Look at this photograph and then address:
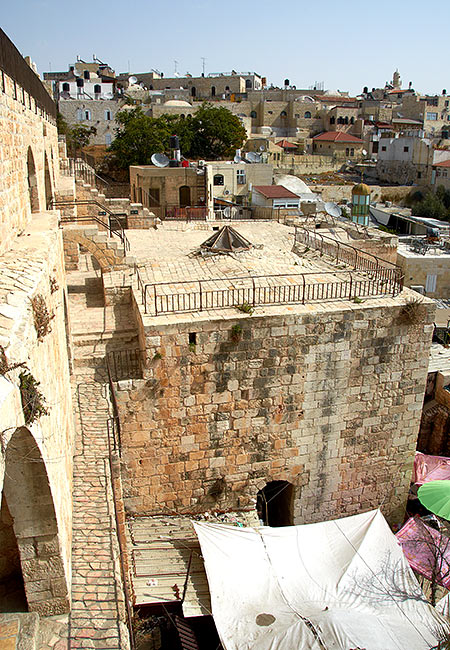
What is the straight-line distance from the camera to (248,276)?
35.7ft

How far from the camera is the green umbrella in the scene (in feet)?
33.9

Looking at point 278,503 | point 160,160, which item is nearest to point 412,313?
point 278,503

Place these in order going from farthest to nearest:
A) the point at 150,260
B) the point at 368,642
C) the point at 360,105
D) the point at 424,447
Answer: the point at 360,105 < the point at 424,447 < the point at 150,260 < the point at 368,642

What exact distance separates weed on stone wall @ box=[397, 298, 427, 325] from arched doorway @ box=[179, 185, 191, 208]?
16.4 metres

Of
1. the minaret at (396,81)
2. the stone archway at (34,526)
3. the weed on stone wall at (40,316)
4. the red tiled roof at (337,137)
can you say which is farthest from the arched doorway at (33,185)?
the minaret at (396,81)

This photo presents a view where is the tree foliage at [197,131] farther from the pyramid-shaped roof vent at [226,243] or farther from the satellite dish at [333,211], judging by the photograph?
the pyramid-shaped roof vent at [226,243]

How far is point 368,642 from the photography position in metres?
7.45

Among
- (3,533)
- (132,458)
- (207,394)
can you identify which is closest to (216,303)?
(207,394)

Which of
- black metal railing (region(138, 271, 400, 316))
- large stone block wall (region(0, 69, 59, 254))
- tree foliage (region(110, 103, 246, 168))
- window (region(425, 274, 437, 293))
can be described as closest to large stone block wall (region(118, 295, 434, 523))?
black metal railing (region(138, 271, 400, 316))

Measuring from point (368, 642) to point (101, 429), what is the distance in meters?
4.84

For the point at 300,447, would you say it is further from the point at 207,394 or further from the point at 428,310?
the point at 428,310

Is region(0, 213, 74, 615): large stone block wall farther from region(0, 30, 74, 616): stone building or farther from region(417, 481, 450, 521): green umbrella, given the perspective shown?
region(417, 481, 450, 521): green umbrella

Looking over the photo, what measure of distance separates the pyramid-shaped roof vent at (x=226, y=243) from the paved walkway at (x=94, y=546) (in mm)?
5643

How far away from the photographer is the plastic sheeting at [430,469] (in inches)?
499
